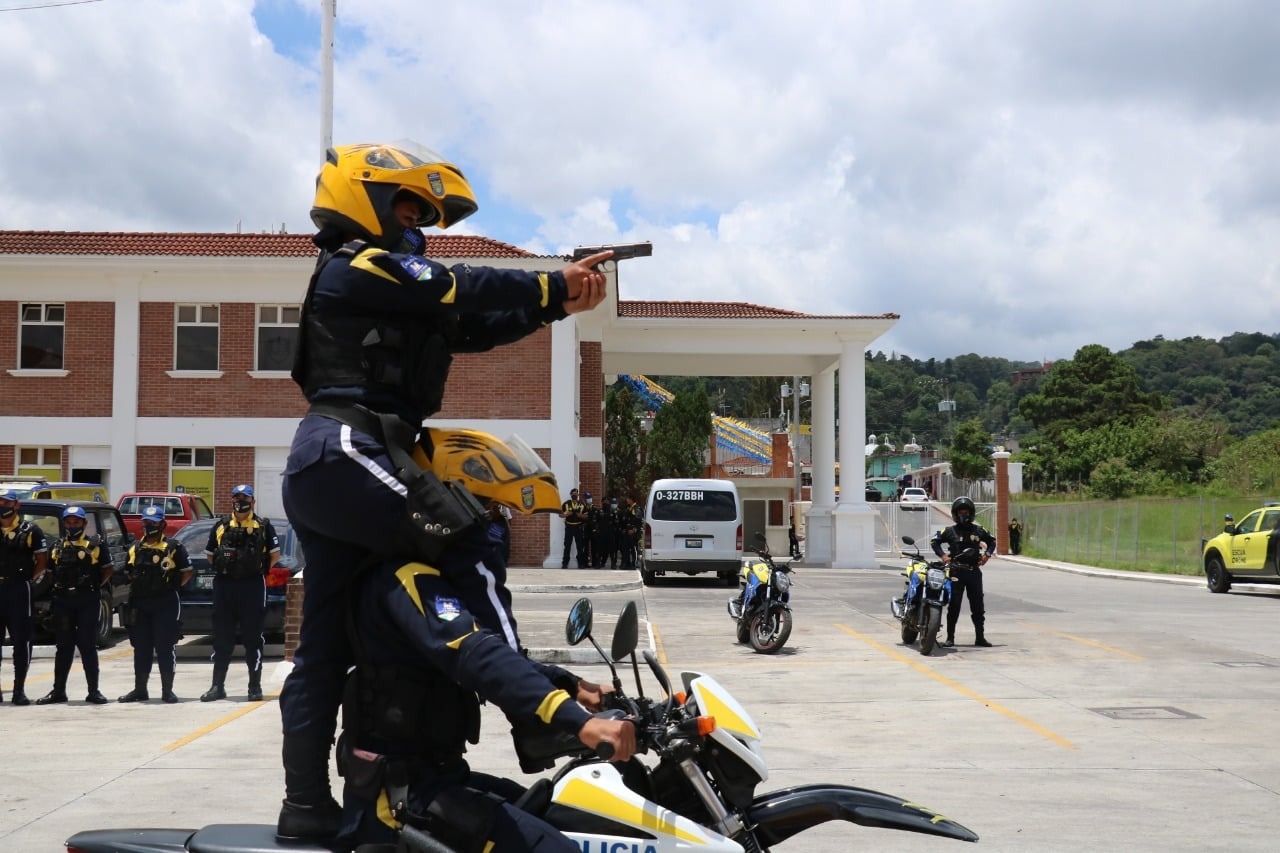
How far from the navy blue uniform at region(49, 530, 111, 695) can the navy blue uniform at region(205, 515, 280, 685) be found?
3.45ft

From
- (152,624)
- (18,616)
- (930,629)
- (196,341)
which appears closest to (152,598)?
(152,624)

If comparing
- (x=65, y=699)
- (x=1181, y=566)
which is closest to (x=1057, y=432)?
(x=1181, y=566)

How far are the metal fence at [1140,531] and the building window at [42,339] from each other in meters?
27.9

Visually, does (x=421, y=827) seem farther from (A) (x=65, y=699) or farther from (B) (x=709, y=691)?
(A) (x=65, y=699)

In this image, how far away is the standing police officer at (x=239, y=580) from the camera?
38.0ft

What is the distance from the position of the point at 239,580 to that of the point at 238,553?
253 millimetres

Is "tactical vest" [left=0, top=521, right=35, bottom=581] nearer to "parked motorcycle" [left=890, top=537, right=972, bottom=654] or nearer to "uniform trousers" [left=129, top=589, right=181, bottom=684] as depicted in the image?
"uniform trousers" [left=129, top=589, right=181, bottom=684]

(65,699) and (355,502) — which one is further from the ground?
(355,502)

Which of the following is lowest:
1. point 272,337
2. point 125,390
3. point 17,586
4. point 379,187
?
point 17,586

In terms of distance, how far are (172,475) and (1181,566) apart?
25.5 m

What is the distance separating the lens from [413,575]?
3.06 metres

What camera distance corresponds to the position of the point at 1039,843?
6156 mm

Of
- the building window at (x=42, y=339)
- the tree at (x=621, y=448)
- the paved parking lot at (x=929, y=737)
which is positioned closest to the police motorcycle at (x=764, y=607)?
the paved parking lot at (x=929, y=737)

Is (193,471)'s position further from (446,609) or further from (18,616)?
(446,609)
